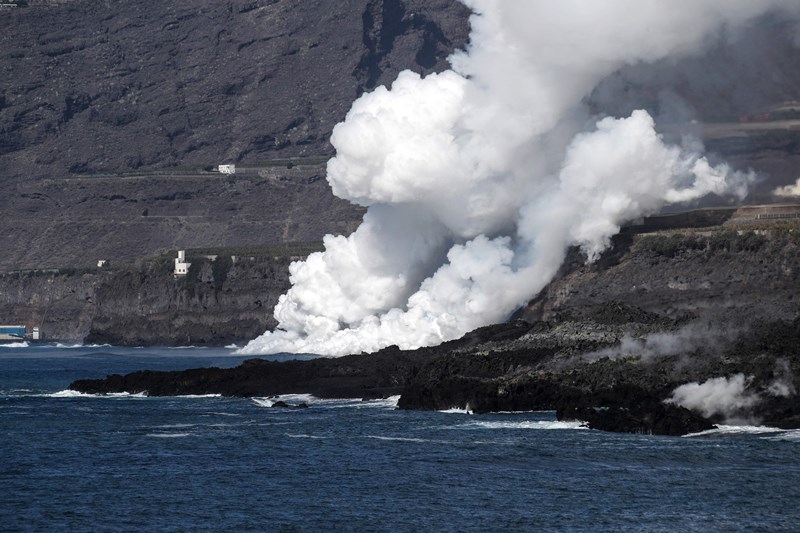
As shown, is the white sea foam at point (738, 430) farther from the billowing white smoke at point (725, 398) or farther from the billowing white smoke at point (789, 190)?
the billowing white smoke at point (789, 190)

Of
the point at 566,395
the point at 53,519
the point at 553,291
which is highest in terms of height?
the point at 553,291

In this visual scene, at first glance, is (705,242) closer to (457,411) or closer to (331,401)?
(331,401)

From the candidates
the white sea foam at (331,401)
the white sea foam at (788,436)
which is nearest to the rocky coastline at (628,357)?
the white sea foam at (331,401)

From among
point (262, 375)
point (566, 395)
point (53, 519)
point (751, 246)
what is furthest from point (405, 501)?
point (751, 246)

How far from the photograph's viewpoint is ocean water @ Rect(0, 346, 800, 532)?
2371 inches

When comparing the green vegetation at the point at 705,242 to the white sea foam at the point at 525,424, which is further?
the green vegetation at the point at 705,242

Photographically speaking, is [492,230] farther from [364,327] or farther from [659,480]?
[659,480]

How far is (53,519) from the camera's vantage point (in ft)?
A: 201

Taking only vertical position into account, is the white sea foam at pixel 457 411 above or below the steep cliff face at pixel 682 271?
below

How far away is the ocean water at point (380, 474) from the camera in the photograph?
6022 centimetres

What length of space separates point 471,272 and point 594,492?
59585mm

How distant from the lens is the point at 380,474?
69.4 metres

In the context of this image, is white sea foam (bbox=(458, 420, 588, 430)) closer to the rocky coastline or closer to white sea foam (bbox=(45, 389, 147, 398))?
the rocky coastline

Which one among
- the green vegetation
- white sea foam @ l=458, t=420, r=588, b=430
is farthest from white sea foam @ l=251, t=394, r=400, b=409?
the green vegetation
